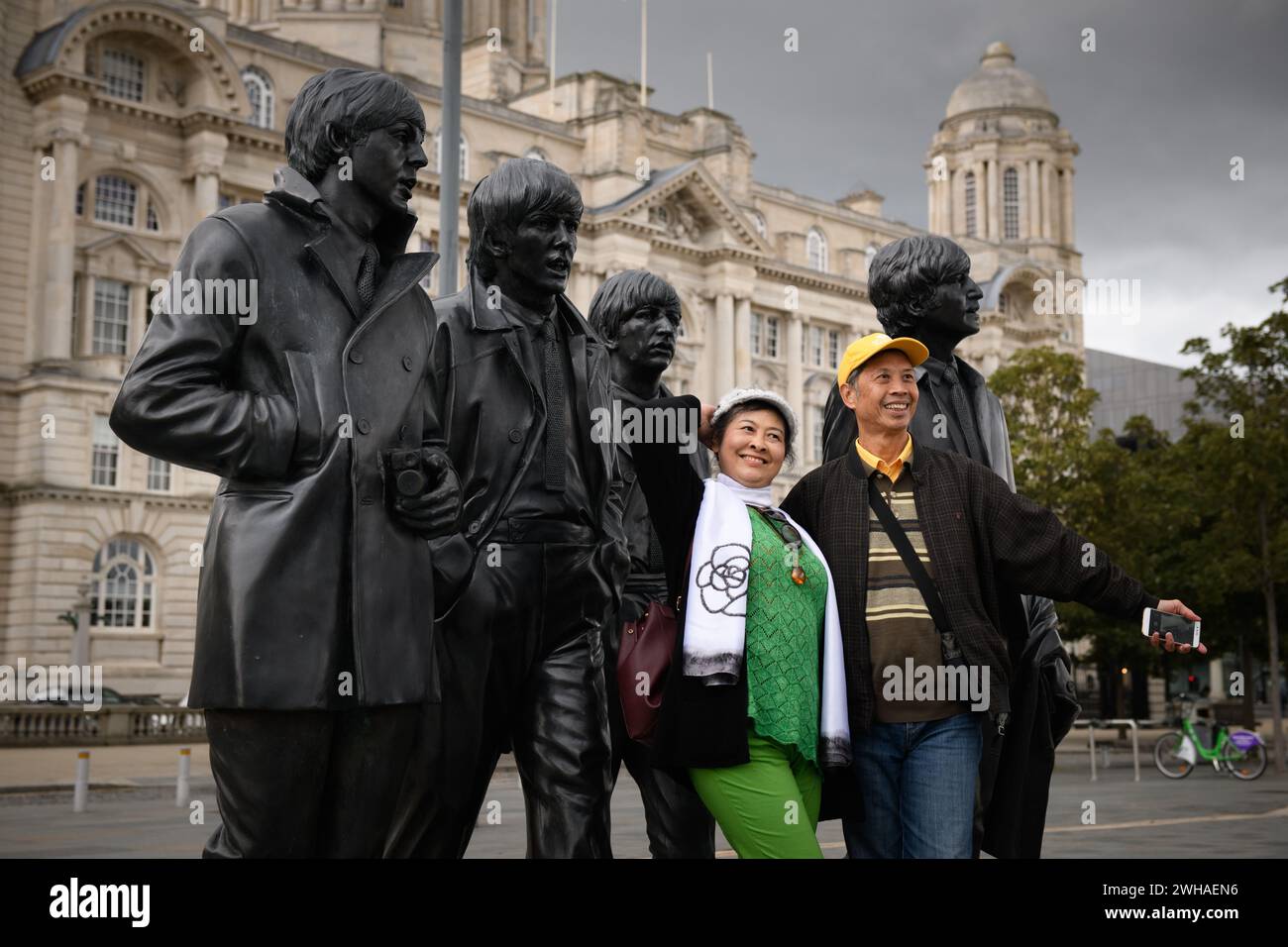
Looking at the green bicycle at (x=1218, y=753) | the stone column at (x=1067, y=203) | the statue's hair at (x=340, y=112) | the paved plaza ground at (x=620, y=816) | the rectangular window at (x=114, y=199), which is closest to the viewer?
the statue's hair at (x=340, y=112)

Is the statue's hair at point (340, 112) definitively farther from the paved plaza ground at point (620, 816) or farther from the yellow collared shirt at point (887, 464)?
the paved plaza ground at point (620, 816)

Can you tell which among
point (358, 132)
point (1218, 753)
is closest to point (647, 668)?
point (358, 132)

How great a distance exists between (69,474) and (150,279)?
23.2 ft

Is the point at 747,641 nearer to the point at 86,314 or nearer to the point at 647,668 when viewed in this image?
the point at 647,668

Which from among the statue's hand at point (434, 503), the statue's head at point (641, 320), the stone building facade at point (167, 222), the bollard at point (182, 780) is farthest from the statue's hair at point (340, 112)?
the stone building facade at point (167, 222)

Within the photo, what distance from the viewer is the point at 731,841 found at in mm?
4582

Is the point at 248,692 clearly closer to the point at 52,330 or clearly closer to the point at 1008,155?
the point at 52,330

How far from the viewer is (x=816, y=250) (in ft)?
240

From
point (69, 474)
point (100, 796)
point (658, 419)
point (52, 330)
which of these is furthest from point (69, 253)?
point (658, 419)

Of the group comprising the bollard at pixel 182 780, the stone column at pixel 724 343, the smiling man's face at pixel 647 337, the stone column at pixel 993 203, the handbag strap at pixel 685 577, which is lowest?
the bollard at pixel 182 780

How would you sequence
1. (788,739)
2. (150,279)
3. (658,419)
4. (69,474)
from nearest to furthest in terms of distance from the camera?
(788,739)
(658,419)
(69,474)
(150,279)

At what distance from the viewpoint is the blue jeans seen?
15.8 ft

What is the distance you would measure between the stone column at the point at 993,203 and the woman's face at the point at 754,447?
76.0 metres

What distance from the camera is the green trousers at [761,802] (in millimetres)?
4438
